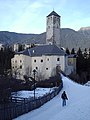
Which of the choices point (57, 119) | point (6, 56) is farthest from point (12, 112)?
point (6, 56)

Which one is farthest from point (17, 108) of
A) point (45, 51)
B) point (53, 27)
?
point (53, 27)

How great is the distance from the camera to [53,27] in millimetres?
109125

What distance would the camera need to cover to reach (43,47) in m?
84.9

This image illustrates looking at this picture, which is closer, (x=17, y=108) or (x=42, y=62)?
(x=17, y=108)

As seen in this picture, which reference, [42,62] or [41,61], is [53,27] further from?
[42,62]

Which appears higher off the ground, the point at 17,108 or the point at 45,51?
the point at 45,51

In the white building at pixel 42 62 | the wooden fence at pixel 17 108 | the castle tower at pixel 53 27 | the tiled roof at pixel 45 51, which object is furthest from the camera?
the castle tower at pixel 53 27

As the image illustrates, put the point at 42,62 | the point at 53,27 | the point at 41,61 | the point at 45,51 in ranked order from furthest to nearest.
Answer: the point at 53,27
the point at 45,51
the point at 41,61
the point at 42,62

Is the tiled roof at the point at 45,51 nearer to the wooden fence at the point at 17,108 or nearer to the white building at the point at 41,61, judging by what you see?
the white building at the point at 41,61

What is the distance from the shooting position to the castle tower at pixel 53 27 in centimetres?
10838

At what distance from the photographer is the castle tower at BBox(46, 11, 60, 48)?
356ft

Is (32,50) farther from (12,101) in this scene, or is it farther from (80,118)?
(80,118)

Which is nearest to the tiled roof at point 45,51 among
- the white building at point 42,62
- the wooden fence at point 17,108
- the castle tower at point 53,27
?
the white building at point 42,62

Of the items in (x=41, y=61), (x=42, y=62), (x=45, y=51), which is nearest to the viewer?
(x=42, y=62)
